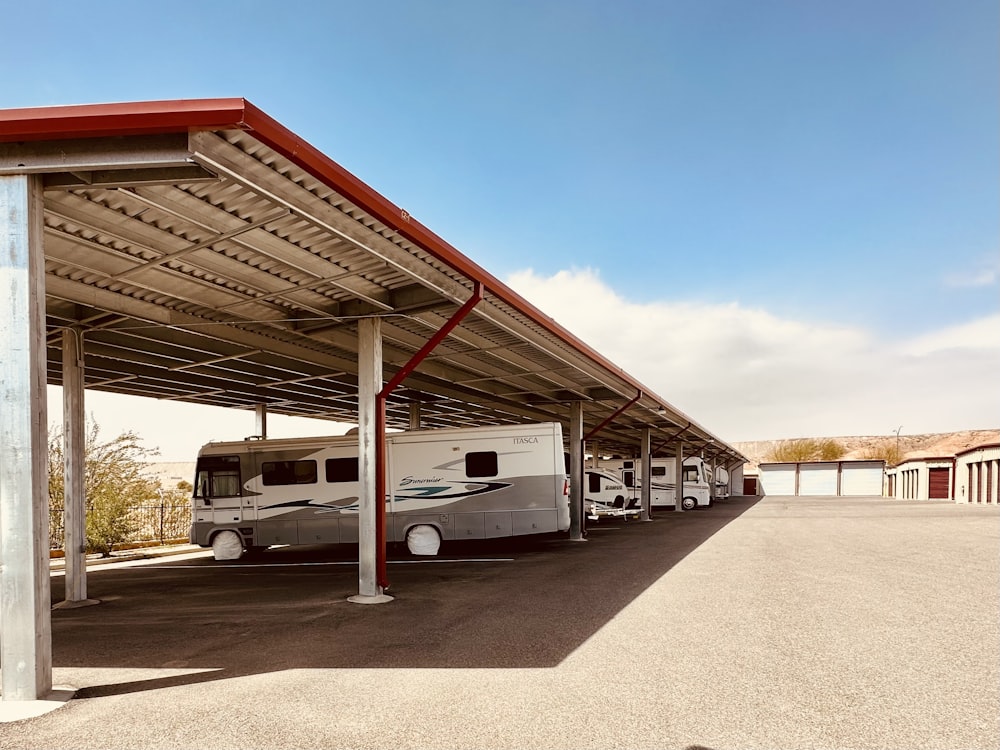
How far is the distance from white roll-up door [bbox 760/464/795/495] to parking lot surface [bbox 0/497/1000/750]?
5994 cm

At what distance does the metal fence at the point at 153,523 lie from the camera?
18438 millimetres

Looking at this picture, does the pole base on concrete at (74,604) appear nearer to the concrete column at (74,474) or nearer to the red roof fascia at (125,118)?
the concrete column at (74,474)

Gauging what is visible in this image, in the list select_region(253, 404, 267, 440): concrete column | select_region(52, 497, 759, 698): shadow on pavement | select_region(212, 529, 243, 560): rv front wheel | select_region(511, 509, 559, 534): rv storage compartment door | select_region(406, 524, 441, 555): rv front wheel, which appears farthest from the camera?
select_region(253, 404, 267, 440): concrete column

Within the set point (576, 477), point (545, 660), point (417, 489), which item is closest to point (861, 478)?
point (576, 477)

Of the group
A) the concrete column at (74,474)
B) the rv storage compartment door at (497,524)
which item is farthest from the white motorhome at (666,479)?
the concrete column at (74,474)

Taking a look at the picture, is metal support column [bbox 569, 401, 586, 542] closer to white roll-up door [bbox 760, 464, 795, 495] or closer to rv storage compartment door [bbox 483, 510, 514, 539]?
rv storage compartment door [bbox 483, 510, 514, 539]

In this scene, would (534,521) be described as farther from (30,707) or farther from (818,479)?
(818,479)

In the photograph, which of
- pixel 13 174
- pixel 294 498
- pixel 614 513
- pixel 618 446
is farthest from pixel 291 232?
pixel 618 446

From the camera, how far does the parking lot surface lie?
4852 mm

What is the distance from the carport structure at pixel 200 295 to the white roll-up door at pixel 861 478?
57971 mm

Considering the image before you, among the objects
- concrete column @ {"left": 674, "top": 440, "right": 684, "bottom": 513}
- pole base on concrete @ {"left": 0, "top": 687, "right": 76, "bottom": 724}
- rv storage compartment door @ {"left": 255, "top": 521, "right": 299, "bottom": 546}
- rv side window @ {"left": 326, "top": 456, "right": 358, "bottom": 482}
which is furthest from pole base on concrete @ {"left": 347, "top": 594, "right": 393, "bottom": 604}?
concrete column @ {"left": 674, "top": 440, "right": 684, "bottom": 513}

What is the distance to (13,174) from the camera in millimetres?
5719

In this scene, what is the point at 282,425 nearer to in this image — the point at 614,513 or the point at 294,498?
the point at 614,513

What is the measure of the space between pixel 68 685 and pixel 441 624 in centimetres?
385
